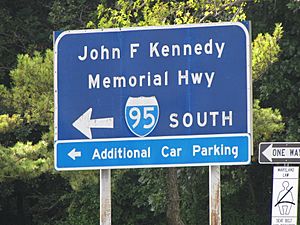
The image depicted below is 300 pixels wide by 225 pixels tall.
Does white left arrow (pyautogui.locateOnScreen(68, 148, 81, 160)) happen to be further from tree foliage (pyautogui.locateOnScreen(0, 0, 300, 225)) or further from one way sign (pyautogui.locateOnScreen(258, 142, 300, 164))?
tree foliage (pyautogui.locateOnScreen(0, 0, 300, 225))

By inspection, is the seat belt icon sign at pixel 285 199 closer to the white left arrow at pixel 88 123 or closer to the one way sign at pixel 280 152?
the one way sign at pixel 280 152

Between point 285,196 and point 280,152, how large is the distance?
0.44 metres

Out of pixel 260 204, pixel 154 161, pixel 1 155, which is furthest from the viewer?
pixel 260 204

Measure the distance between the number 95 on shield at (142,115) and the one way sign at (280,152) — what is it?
2.20 metres

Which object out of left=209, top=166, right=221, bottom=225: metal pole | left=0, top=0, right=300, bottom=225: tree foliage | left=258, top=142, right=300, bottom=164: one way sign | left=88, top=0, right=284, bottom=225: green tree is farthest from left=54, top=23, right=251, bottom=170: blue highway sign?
left=88, top=0, right=284, bottom=225: green tree

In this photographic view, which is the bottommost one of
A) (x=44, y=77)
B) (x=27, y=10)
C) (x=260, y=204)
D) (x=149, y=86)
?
(x=260, y=204)

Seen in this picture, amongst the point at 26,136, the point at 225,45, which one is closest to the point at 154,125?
the point at 225,45

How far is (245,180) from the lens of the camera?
58.6ft

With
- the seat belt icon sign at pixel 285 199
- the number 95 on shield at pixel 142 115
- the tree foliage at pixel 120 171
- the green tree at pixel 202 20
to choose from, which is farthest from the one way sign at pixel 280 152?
the green tree at pixel 202 20

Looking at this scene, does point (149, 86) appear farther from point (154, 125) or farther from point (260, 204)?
point (260, 204)

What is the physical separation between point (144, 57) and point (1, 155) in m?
6.51

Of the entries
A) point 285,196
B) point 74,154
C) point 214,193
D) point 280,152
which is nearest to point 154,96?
point 74,154

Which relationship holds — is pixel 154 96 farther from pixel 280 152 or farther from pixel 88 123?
pixel 280 152

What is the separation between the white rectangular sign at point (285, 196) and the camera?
7754 mm
